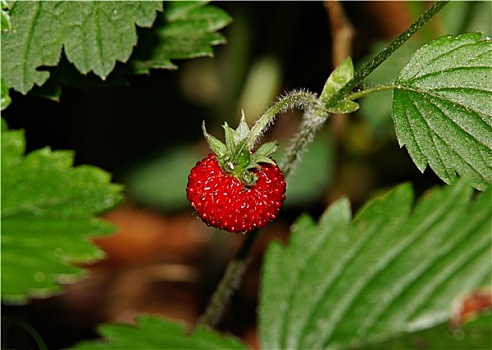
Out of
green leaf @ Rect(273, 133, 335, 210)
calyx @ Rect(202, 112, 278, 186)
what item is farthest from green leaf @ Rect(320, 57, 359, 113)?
green leaf @ Rect(273, 133, 335, 210)

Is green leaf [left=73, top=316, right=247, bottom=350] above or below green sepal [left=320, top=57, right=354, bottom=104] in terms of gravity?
below

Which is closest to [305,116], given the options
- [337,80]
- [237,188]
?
[337,80]

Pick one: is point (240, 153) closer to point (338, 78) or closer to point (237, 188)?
point (237, 188)

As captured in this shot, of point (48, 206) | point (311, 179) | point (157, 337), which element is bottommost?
point (157, 337)

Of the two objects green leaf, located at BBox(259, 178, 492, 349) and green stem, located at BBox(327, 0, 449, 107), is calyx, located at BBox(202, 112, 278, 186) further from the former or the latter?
green leaf, located at BBox(259, 178, 492, 349)

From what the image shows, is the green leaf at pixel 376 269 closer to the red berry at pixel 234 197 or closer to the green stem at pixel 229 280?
the green stem at pixel 229 280

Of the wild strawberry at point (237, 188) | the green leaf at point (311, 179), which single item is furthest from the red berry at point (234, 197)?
the green leaf at point (311, 179)

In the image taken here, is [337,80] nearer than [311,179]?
Yes
